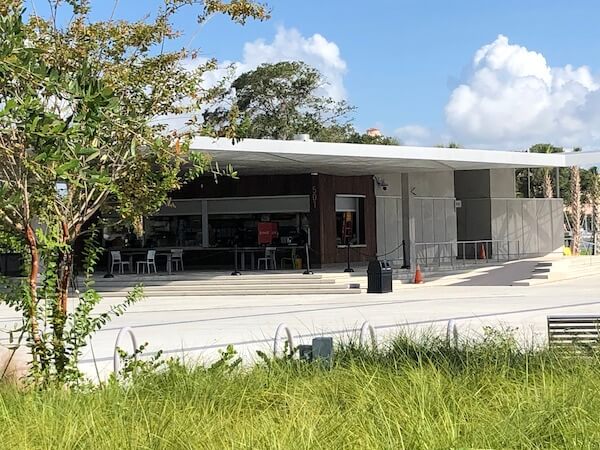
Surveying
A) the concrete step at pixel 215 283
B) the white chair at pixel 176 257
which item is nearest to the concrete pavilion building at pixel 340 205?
the white chair at pixel 176 257

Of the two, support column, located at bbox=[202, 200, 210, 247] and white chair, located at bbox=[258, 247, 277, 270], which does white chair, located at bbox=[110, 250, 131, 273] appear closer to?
support column, located at bbox=[202, 200, 210, 247]

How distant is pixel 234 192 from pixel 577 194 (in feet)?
55.8

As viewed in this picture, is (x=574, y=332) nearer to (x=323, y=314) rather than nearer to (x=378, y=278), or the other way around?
(x=323, y=314)

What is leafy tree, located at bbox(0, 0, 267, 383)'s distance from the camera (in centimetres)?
411

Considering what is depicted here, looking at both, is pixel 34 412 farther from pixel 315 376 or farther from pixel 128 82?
pixel 128 82

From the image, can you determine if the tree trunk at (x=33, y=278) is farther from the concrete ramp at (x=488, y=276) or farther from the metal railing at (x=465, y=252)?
the metal railing at (x=465, y=252)

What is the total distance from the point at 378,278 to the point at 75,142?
57.8 ft

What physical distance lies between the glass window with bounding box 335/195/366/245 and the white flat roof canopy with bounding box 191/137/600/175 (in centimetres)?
103

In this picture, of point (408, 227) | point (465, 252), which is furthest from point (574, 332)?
point (465, 252)

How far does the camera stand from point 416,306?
17.9 meters

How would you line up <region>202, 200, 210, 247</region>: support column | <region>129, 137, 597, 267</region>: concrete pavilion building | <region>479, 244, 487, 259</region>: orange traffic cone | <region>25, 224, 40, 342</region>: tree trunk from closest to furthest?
Result: 1. <region>25, 224, 40, 342</region>: tree trunk
2. <region>129, 137, 597, 267</region>: concrete pavilion building
3. <region>202, 200, 210, 247</region>: support column
4. <region>479, 244, 487, 259</region>: orange traffic cone

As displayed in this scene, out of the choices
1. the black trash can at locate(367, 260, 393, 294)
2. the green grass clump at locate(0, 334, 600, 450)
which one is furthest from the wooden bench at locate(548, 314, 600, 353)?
the black trash can at locate(367, 260, 393, 294)

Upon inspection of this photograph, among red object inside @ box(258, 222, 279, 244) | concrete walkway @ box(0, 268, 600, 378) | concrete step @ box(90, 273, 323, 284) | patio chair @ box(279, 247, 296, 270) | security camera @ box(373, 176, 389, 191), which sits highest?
security camera @ box(373, 176, 389, 191)

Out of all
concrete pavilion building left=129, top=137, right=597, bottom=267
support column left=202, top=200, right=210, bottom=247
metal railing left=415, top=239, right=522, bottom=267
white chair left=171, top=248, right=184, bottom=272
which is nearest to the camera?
concrete pavilion building left=129, top=137, right=597, bottom=267
